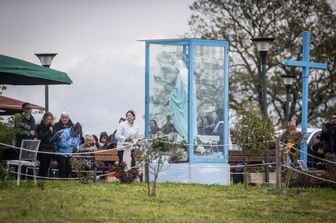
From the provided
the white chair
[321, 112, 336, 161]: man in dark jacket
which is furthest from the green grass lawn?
[321, 112, 336, 161]: man in dark jacket

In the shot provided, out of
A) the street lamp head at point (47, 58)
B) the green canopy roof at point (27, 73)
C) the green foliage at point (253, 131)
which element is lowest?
the green foliage at point (253, 131)

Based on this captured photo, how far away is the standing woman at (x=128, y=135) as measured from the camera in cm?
2900

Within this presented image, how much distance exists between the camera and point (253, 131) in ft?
90.5

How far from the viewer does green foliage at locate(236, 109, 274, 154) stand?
2753cm

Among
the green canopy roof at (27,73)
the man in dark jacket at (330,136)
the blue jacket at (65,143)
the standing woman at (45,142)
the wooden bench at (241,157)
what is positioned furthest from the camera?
the wooden bench at (241,157)

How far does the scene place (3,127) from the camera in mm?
24344

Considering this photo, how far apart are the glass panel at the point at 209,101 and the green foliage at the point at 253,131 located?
2.13 m

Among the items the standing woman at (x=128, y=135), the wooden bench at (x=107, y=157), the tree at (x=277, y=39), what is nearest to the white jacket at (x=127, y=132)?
the standing woman at (x=128, y=135)

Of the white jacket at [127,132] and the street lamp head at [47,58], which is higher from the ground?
the street lamp head at [47,58]

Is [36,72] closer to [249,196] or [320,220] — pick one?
[249,196]

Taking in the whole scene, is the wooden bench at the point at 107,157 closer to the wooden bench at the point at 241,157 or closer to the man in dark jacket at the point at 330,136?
the wooden bench at the point at 241,157

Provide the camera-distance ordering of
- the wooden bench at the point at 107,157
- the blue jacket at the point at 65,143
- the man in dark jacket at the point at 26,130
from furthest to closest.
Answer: the wooden bench at the point at 107,157 < the blue jacket at the point at 65,143 < the man in dark jacket at the point at 26,130

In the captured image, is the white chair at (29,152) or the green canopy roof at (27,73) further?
the green canopy roof at (27,73)

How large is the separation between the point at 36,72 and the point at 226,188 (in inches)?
200
